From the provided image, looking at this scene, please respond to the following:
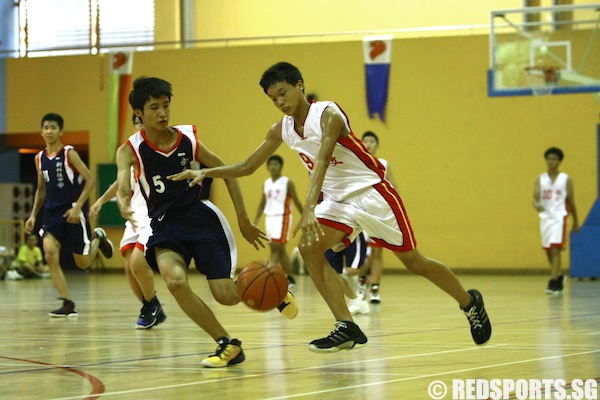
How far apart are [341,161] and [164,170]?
1058mm

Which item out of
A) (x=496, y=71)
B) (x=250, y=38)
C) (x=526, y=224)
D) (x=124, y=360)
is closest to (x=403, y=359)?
(x=124, y=360)

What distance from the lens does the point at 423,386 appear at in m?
4.79

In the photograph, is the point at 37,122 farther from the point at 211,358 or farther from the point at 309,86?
the point at 211,358

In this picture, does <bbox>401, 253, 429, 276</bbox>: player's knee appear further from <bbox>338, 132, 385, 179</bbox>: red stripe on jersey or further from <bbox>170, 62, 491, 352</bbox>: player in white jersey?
<bbox>338, 132, 385, 179</bbox>: red stripe on jersey

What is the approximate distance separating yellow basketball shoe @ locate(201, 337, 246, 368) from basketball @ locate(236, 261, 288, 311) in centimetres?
44

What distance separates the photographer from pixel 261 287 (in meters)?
6.16

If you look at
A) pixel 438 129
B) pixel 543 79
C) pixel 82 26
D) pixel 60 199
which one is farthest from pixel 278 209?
pixel 82 26

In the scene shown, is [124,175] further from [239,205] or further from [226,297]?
[226,297]

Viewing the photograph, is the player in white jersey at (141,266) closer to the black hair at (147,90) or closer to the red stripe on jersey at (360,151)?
the black hair at (147,90)

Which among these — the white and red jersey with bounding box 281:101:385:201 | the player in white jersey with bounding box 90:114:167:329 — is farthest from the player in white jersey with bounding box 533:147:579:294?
the white and red jersey with bounding box 281:101:385:201

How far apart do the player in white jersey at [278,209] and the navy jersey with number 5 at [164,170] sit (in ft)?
28.4

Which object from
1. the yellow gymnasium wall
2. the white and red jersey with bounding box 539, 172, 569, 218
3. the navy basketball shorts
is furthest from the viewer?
the yellow gymnasium wall

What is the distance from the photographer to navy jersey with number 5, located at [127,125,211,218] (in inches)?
238

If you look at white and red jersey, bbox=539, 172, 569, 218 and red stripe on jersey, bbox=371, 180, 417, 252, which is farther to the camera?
white and red jersey, bbox=539, 172, 569, 218
